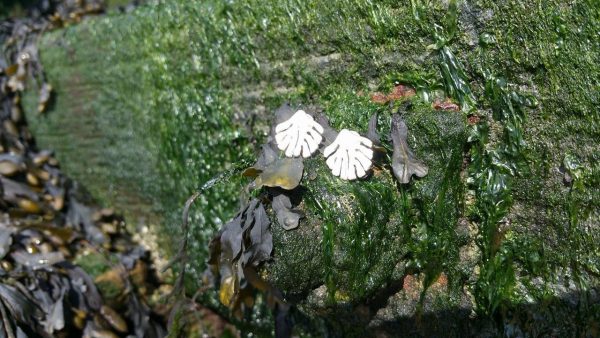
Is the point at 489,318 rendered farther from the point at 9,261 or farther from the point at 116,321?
the point at 9,261

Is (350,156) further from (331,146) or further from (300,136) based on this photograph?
(300,136)

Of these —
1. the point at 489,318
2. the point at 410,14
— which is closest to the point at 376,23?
the point at 410,14

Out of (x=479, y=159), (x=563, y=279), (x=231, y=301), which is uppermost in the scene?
(x=479, y=159)

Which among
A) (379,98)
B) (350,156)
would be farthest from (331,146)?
(379,98)

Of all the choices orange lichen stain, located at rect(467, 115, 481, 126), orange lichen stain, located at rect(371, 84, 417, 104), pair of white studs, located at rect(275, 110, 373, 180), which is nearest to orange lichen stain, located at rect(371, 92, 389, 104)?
orange lichen stain, located at rect(371, 84, 417, 104)

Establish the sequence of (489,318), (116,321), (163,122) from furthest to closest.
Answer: (163,122)
(116,321)
(489,318)

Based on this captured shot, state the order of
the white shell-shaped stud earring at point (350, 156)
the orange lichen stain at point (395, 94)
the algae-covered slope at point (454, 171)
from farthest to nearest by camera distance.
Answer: the orange lichen stain at point (395, 94)
the white shell-shaped stud earring at point (350, 156)
the algae-covered slope at point (454, 171)

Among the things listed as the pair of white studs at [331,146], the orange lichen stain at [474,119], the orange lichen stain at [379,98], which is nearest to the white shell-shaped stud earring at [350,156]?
the pair of white studs at [331,146]

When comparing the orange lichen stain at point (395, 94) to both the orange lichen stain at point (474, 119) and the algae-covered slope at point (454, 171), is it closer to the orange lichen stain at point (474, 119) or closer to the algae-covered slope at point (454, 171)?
the algae-covered slope at point (454, 171)
